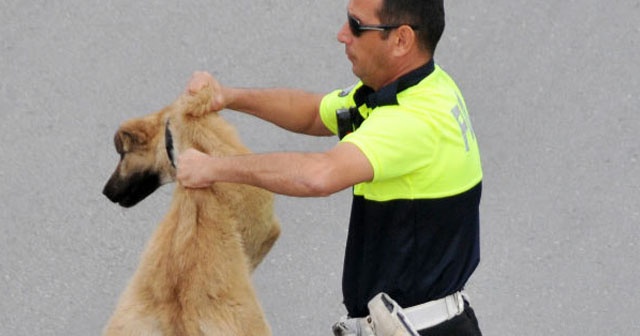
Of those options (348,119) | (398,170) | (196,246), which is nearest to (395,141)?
(398,170)

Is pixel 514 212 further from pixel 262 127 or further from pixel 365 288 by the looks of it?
pixel 365 288

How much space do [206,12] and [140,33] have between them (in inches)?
14.9

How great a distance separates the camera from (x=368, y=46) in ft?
10.9

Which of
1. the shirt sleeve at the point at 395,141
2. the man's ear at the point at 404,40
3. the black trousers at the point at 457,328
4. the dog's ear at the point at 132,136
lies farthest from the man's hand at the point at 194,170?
the black trousers at the point at 457,328

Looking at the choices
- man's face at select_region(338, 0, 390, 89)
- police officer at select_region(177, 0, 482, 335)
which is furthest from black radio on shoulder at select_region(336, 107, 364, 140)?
man's face at select_region(338, 0, 390, 89)

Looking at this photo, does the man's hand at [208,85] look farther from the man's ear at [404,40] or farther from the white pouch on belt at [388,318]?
the white pouch on belt at [388,318]

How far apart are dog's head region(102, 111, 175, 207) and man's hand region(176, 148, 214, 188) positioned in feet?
0.82

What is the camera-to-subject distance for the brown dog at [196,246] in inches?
126

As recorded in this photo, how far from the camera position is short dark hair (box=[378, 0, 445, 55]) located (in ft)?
10.6

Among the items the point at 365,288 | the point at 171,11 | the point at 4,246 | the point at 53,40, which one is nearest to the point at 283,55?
the point at 171,11

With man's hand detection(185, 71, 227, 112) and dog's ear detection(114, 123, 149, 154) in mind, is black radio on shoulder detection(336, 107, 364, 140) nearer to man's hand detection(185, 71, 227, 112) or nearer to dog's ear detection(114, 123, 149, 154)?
man's hand detection(185, 71, 227, 112)

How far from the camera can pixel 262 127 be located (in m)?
5.69

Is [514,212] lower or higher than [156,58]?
lower

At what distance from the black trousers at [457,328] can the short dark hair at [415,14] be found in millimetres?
884
